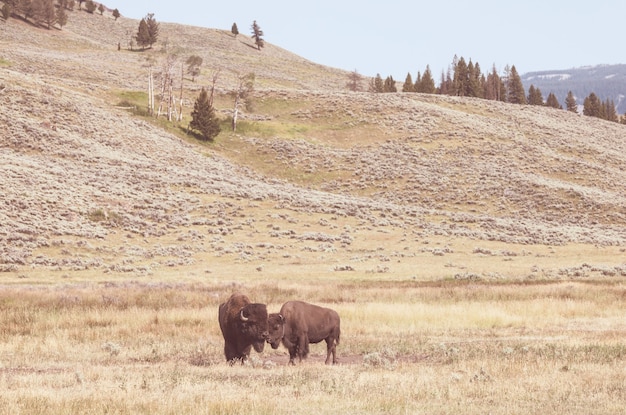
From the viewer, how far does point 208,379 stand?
10.7 meters

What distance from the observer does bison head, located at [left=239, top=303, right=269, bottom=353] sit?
40.3ft

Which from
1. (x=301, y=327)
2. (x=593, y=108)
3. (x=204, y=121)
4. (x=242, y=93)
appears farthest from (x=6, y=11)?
(x=301, y=327)

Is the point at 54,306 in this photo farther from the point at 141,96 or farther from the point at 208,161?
the point at 141,96

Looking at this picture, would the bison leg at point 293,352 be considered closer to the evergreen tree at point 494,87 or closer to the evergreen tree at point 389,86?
the evergreen tree at point 389,86

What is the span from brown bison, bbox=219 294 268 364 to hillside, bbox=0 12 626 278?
918 inches

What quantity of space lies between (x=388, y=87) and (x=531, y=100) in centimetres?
3784

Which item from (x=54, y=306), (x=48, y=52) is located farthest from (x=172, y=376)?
(x=48, y=52)

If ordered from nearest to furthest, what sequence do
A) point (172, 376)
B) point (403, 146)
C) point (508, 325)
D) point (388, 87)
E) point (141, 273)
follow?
point (172, 376)
point (508, 325)
point (141, 273)
point (403, 146)
point (388, 87)

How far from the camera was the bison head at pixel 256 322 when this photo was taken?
40.3 feet

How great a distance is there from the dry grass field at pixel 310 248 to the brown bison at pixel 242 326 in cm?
55

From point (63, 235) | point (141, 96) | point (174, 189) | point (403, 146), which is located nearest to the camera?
point (63, 235)

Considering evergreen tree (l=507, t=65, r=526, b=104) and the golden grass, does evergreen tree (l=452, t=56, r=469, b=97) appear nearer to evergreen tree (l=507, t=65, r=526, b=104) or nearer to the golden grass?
evergreen tree (l=507, t=65, r=526, b=104)

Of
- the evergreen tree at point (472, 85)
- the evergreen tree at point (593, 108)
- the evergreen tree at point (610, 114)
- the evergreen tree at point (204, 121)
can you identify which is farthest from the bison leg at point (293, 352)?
the evergreen tree at point (610, 114)

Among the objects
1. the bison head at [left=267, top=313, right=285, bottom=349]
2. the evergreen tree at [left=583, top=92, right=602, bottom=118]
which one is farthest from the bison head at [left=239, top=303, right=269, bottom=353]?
the evergreen tree at [left=583, top=92, right=602, bottom=118]
